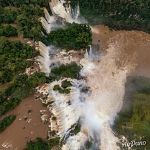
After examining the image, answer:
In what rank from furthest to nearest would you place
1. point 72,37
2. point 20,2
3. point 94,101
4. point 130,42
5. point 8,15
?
1. point 20,2
2. point 8,15
3. point 130,42
4. point 72,37
5. point 94,101

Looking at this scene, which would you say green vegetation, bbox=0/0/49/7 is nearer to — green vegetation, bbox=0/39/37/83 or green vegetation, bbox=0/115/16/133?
green vegetation, bbox=0/39/37/83

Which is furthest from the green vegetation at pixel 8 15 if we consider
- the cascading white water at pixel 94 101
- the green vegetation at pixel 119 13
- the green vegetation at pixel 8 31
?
the green vegetation at pixel 119 13

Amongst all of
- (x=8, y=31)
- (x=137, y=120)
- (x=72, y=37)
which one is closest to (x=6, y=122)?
(x=137, y=120)

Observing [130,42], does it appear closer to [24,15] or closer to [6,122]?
[24,15]

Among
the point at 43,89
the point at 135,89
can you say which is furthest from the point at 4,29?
the point at 135,89

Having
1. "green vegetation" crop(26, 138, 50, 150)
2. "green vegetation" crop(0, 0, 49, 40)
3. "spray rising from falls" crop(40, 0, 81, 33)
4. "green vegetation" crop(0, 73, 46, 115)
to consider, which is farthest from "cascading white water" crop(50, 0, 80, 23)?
"green vegetation" crop(26, 138, 50, 150)
